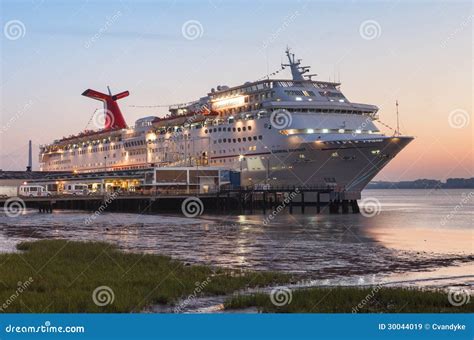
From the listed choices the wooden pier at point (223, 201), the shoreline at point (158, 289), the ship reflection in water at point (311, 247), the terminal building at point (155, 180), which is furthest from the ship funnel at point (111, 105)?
the shoreline at point (158, 289)

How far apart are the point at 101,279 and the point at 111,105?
381ft

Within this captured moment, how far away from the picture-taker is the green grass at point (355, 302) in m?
15.3

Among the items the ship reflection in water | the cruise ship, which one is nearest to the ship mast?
the cruise ship

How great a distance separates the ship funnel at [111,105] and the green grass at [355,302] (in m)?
115

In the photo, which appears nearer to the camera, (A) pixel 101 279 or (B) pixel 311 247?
(A) pixel 101 279

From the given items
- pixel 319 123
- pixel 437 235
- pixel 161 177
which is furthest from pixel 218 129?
pixel 437 235

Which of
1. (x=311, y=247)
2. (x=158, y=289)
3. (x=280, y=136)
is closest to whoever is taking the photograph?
(x=158, y=289)

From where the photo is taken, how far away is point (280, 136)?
72688mm

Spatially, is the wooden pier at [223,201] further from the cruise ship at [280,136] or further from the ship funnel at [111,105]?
the ship funnel at [111,105]

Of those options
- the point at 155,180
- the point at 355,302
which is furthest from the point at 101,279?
the point at 155,180

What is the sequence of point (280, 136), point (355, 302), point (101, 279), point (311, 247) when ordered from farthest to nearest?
point (280, 136) < point (311, 247) < point (101, 279) < point (355, 302)

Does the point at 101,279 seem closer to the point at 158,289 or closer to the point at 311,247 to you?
the point at 158,289
